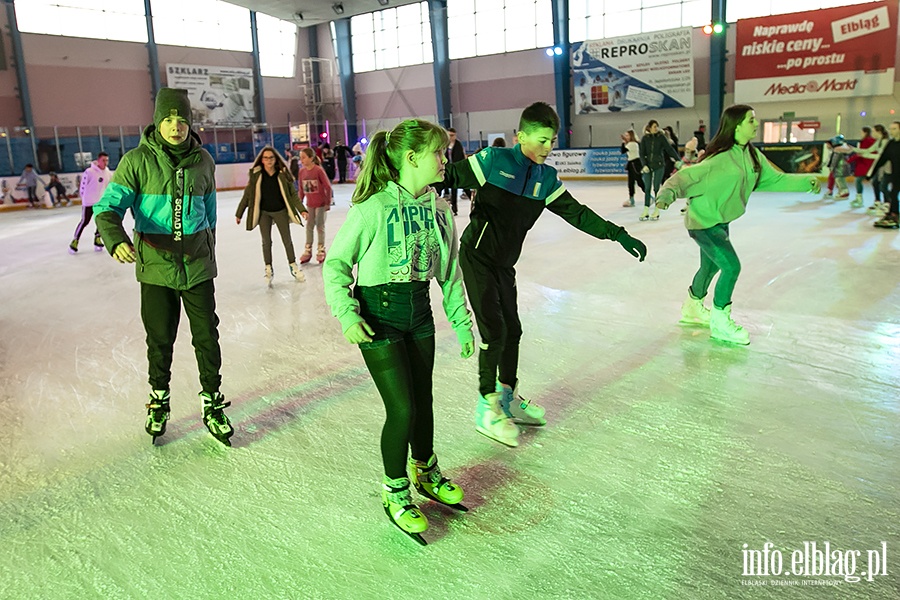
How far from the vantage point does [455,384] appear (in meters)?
3.92

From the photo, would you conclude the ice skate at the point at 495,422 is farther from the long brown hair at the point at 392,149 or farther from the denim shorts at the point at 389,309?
the long brown hair at the point at 392,149

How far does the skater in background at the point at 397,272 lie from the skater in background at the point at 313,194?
5.77 m

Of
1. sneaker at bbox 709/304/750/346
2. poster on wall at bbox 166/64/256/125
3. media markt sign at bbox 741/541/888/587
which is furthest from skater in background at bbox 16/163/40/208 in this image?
media markt sign at bbox 741/541/888/587

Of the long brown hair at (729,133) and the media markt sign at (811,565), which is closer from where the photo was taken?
the media markt sign at (811,565)

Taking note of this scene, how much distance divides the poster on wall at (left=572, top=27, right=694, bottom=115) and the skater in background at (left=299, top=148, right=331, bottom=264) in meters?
15.0

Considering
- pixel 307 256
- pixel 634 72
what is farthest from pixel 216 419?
pixel 634 72

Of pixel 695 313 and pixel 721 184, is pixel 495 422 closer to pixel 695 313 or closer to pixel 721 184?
pixel 721 184

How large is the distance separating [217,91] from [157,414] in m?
24.0

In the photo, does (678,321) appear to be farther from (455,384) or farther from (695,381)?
(455,384)

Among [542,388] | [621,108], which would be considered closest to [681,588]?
[542,388]

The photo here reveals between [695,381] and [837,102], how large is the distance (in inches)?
684

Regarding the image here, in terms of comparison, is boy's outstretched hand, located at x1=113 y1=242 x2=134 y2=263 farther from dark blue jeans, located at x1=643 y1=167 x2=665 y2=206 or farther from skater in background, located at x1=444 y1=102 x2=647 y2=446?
dark blue jeans, located at x1=643 y1=167 x2=665 y2=206

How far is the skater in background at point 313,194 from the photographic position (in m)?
7.98

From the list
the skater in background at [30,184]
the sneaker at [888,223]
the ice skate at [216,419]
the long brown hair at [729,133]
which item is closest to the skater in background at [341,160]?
the skater in background at [30,184]
